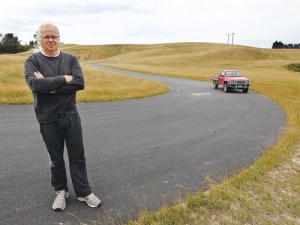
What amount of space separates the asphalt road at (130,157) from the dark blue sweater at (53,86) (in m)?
1.28

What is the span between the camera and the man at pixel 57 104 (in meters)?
2.94

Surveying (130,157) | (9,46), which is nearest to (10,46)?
(9,46)

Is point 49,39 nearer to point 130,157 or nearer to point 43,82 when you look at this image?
point 43,82

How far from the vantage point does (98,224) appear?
2.88 metres

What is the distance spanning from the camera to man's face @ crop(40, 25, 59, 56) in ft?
9.62

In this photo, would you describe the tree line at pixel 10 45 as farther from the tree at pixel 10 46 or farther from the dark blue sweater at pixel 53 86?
the dark blue sweater at pixel 53 86

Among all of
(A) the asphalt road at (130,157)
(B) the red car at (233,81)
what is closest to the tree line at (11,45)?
(B) the red car at (233,81)

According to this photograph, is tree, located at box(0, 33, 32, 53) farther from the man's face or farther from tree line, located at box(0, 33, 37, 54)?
the man's face

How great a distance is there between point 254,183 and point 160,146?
2447 millimetres

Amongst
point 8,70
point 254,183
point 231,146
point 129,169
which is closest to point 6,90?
point 8,70

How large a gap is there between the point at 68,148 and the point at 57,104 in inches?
25.5

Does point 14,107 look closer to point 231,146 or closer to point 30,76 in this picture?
point 30,76

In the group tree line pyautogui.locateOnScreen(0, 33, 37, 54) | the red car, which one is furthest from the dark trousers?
tree line pyautogui.locateOnScreen(0, 33, 37, 54)

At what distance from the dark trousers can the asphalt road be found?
0.30 m
